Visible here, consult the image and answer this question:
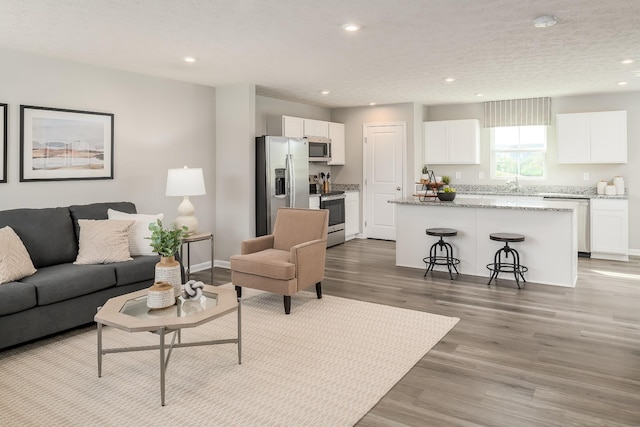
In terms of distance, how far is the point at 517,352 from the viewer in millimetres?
3311

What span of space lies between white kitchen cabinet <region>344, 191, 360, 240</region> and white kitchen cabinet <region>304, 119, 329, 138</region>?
3.79ft

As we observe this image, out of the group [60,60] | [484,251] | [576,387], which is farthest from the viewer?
[484,251]

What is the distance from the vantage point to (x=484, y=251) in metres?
5.58

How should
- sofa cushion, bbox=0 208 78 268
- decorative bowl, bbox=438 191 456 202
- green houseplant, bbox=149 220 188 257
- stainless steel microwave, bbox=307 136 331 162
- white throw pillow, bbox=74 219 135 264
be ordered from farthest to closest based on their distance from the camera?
stainless steel microwave, bbox=307 136 331 162
decorative bowl, bbox=438 191 456 202
white throw pillow, bbox=74 219 135 264
sofa cushion, bbox=0 208 78 268
green houseplant, bbox=149 220 188 257

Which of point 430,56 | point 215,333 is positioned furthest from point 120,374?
point 430,56

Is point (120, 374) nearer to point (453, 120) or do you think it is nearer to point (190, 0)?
point (190, 0)

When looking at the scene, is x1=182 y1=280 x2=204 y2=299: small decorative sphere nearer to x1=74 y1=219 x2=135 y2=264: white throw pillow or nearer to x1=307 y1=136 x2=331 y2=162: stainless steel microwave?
x1=74 y1=219 x2=135 y2=264: white throw pillow

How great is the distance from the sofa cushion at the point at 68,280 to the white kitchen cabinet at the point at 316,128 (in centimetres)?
423

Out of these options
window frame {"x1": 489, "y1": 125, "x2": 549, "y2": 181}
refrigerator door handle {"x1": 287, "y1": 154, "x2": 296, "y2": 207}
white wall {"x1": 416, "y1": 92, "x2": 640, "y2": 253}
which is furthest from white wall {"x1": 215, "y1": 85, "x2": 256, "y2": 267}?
window frame {"x1": 489, "y1": 125, "x2": 549, "y2": 181}

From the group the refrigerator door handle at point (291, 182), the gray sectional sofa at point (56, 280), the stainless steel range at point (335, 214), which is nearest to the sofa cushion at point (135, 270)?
the gray sectional sofa at point (56, 280)

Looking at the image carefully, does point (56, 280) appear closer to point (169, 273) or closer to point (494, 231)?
point (169, 273)

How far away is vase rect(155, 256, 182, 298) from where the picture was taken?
313cm

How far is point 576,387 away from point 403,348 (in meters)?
1.13

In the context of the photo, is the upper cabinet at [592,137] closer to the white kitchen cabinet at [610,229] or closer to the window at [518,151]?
the window at [518,151]
